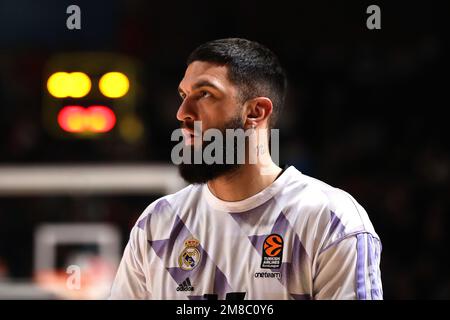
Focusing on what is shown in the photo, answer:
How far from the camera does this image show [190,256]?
9.45 feet

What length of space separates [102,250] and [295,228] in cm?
465

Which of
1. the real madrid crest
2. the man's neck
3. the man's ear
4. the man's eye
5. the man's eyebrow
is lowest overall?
the real madrid crest

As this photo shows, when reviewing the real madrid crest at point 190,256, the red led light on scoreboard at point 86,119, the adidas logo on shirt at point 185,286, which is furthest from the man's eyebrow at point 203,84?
the red led light on scoreboard at point 86,119

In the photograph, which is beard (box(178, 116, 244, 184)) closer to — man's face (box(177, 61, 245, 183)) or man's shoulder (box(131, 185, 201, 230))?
man's face (box(177, 61, 245, 183))

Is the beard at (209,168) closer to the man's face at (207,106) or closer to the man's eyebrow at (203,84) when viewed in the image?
the man's face at (207,106)

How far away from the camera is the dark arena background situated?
22.0ft

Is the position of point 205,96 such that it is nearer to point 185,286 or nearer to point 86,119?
point 185,286

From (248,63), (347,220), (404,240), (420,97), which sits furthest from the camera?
(420,97)

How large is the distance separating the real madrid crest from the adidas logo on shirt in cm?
4

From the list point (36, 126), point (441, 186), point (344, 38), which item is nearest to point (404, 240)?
point (441, 186)

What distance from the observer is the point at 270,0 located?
26.2 ft

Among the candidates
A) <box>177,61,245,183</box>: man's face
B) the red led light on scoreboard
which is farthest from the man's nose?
the red led light on scoreboard

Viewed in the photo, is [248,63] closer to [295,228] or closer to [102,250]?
[295,228]

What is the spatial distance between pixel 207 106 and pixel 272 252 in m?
0.56
